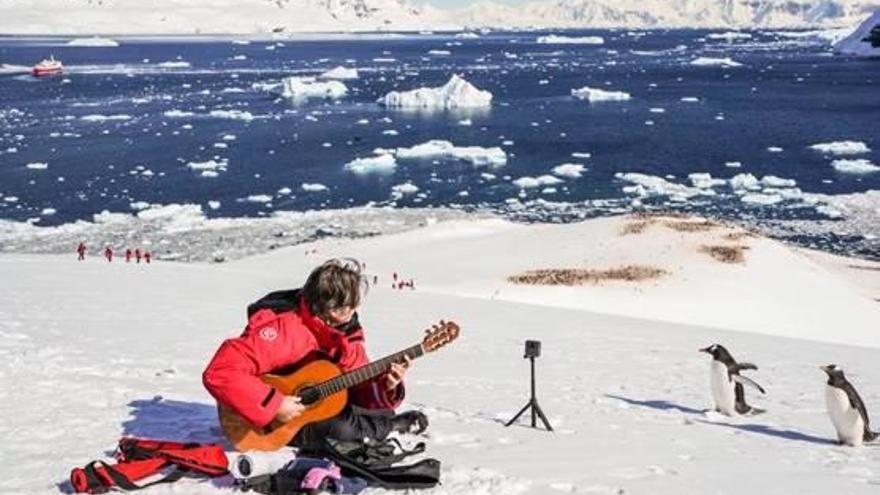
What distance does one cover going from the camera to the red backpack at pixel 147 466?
570 centimetres

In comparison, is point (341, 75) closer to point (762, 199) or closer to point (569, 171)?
point (569, 171)

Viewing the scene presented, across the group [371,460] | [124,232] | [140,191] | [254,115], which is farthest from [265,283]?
[254,115]

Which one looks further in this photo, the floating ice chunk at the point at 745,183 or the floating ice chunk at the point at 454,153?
the floating ice chunk at the point at 454,153

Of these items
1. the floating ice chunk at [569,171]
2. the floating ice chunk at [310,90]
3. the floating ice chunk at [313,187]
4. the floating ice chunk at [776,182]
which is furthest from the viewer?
the floating ice chunk at [310,90]

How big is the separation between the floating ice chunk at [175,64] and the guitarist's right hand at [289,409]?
143 meters

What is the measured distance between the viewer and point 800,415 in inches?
390

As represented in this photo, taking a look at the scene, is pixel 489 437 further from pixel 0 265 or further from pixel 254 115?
pixel 254 115

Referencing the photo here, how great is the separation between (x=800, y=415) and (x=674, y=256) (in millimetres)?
19866

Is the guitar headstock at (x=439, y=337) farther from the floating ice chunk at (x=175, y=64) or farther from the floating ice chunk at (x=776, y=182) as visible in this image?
the floating ice chunk at (x=175, y=64)

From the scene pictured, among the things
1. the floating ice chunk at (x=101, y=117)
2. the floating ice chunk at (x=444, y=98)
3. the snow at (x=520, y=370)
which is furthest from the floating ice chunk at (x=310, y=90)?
the snow at (x=520, y=370)

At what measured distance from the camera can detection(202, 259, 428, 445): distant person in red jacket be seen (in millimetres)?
5637

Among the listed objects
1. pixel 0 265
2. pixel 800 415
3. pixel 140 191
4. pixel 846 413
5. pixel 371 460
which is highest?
pixel 371 460

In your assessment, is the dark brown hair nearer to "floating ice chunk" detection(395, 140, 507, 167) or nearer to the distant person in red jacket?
the distant person in red jacket

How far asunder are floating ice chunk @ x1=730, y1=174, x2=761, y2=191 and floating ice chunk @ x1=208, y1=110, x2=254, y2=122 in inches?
1580
